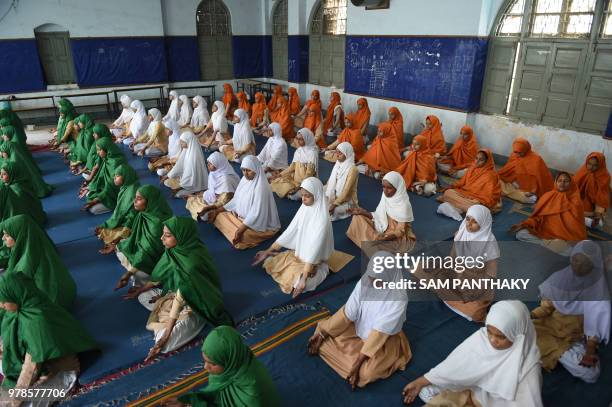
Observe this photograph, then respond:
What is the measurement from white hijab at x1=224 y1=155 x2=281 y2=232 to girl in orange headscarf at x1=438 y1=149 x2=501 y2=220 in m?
2.41

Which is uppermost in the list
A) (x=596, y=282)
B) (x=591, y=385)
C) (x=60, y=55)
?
(x=60, y=55)

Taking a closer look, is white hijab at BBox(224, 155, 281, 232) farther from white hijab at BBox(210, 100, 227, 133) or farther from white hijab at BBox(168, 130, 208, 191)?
white hijab at BBox(210, 100, 227, 133)

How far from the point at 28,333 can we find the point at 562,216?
17.4ft

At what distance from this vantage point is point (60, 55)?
12.1m

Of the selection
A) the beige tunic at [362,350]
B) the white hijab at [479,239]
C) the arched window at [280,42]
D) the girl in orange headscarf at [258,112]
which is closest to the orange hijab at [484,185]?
the white hijab at [479,239]

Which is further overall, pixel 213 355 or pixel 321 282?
pixel 321 282

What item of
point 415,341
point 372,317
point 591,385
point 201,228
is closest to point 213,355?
point 372,317

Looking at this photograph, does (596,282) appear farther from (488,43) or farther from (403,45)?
(403,45)

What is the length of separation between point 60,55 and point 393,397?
517 inches

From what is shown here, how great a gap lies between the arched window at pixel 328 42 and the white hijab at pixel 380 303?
9.73 meters

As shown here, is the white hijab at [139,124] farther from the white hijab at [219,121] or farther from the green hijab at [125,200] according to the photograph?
the green hijab at [125,200]

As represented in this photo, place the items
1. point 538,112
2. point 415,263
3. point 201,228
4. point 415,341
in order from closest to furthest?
point 415,341 < point 415,263 < point 201,228 < point 538,112

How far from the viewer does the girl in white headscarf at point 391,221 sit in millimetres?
4410

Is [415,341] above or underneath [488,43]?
underneath
